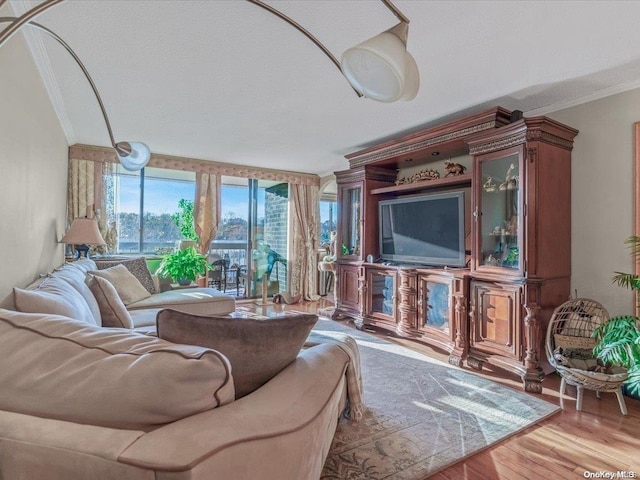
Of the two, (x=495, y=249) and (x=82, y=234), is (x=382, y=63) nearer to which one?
(x=495, y=249)

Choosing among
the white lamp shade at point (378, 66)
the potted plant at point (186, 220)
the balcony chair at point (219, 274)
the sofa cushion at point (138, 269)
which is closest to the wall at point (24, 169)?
the sofa cushion at point (138, 269)

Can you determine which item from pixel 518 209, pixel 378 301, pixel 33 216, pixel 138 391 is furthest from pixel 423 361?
pixel 33 216

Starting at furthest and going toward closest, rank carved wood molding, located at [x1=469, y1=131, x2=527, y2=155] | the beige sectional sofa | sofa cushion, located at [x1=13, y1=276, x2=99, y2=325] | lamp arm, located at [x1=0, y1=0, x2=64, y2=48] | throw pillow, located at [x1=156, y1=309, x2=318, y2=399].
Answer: carved wood molding, located at [x1=469, y1=131, x2=527, y2=155] → sofa cushion, located at [x1=13, y1=276, x2=99, y2=325] → throw pillow, located at [x1=156, y1=309, x2=318, y2=399] → lamp arm, located at [x1=0, y1=0, x2=64, y2=48] → the beige sectional sofa

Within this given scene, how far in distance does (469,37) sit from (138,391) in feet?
7.73

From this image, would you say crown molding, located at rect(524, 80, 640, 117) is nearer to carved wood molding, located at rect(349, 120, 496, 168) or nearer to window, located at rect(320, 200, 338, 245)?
carved wood molding, located at rect(349, 120, 496, 168)

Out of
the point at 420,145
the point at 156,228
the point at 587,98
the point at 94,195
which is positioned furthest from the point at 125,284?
the point at 587,98

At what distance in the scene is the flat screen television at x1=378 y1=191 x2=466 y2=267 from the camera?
137 inches

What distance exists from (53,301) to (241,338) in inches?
35.1

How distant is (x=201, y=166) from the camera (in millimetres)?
5211

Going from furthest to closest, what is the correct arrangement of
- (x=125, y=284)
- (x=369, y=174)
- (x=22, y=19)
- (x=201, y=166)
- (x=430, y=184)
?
(x=201, y=166) < (x=369, y=174) < (x=430, y=184) < (x=125, y=284) < (x=22, y=19)

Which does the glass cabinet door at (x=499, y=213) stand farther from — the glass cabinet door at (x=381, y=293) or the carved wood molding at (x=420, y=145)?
the glass cabinet door at (x=381, y=293)

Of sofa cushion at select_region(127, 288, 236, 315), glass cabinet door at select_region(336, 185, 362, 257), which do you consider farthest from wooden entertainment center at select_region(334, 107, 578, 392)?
sofa cushion at select_region(127, 288, 236, 315)

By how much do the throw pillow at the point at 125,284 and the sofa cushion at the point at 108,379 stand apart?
237 cm

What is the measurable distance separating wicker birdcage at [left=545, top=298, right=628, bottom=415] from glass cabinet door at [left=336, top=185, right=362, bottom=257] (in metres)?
2.38
